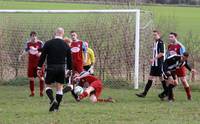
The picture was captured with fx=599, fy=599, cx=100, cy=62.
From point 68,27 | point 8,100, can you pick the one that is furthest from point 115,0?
point 8,100

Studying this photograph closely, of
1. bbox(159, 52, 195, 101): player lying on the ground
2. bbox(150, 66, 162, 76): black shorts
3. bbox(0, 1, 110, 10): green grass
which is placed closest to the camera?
bbox(159, 52, 195, 101): player lying on the ground

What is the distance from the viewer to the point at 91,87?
53.8 ft

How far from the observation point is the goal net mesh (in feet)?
71.6

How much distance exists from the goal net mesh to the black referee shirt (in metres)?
8.10

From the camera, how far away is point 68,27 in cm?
2303

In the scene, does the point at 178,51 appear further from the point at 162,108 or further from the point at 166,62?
the point at 162,108

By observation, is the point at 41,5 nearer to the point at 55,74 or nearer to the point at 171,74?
the point at 171,74

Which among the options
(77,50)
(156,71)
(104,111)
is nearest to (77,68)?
(77,50)

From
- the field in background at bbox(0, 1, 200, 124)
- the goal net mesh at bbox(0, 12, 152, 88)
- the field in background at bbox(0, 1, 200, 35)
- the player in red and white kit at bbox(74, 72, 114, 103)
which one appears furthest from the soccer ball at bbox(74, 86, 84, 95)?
the field in background at bbox(0, 1, 200, 35)

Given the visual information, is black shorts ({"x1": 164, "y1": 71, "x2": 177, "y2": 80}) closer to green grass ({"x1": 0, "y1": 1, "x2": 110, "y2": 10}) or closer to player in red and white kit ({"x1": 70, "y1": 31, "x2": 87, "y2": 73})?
player in red and white kit ({"x1": 70, "y1": 31, "x2": 87, "y2": 73})

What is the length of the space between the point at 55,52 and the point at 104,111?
182cm

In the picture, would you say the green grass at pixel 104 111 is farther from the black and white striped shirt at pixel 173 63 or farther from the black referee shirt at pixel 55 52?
the black referee shirt at pixel 55 52

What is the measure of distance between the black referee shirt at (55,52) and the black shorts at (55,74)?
10 cm

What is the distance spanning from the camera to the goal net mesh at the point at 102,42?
21812mm
